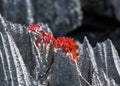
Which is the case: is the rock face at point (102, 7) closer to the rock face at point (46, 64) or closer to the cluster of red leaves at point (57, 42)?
the rock face at point (46, 64)

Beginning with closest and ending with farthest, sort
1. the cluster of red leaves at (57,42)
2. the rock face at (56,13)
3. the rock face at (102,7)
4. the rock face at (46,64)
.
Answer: the rock face at (46,64)
the cluster of red leaves at (57,42)
the rock face at (56,13)
the rock face at (102,7)

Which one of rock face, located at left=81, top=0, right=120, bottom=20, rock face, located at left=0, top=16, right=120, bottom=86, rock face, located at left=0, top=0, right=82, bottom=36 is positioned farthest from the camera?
rock face, located at left=81, top=0, right=120, bottom=20

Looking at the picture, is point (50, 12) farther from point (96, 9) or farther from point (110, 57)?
point (110, 57)

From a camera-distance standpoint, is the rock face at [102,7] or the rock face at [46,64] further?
the rock face at [102,7]

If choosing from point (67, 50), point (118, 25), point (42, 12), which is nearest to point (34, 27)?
point (67, 50)

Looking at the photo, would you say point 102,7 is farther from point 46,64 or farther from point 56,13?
point 46,64

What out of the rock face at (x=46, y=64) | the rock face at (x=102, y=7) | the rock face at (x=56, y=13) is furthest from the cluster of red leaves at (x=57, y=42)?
the rock face at (x=102, y=7)

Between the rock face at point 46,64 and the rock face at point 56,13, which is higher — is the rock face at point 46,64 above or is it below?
below

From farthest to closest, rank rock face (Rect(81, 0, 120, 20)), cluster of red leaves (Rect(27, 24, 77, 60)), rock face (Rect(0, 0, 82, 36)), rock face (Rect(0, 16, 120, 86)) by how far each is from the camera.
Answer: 1. rock face (Rect(81, 0, 120, 20))
2. rock face (Rect(0, 0, 82, 36))
3. cluster of red leaves (Rect(27, 24, 77, 60))
4. rock face (Rect(0, 16, 120, 86))

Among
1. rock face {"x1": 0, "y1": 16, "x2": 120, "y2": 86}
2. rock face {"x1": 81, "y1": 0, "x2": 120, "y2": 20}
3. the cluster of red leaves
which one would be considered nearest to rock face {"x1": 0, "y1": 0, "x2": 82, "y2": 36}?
rock face {"x1": 81, "y1": 0, "x2": 120, "y2": 20}

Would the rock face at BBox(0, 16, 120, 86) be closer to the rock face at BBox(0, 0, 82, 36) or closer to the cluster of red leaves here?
the cluster of red leaves
